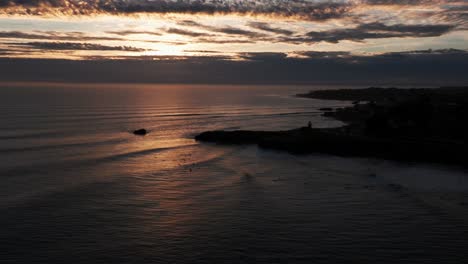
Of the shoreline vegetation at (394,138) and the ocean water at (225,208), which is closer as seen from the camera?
the ocean water at (225,208)

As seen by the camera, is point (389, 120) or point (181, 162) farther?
point (389, 120)

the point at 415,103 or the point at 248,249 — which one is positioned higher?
the point at 415,103

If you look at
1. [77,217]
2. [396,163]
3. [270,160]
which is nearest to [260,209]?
[77,217]

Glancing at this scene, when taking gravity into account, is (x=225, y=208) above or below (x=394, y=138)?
below

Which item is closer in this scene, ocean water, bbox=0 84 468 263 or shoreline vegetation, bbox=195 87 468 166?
ocean water, bbox=0 84 468 263

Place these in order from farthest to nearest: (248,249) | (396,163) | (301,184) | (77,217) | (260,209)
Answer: (396,163), (301,184), (260,209), (77,217), (248,249)

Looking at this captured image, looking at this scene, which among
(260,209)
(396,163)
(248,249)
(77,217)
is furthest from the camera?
(396,163)

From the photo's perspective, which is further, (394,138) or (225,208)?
(394,138)

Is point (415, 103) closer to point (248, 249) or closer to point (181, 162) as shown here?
point (181, 162)
